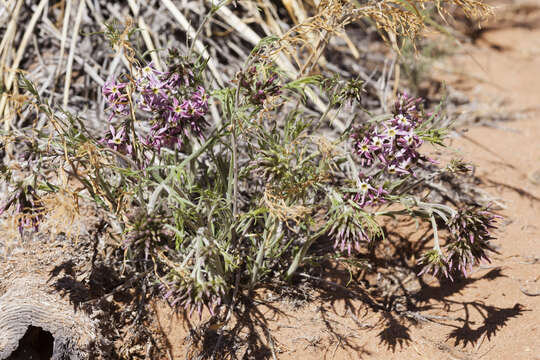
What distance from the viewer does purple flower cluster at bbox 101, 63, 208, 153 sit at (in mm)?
2023

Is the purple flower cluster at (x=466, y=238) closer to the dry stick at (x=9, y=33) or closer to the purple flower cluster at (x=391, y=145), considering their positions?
the purple flower cluster at (x=391, y=145)

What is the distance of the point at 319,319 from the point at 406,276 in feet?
2.38

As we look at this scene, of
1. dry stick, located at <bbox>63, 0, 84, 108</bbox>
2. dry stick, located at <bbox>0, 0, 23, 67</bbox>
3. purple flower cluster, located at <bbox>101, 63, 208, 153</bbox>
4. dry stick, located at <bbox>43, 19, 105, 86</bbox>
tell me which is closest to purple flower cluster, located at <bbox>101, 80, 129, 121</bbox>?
purple flower cluster, located at <bbox>101, 63, 208, 153</bbox>

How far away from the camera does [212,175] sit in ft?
9.05

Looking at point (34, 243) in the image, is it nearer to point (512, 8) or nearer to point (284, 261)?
→ point (284, 261)

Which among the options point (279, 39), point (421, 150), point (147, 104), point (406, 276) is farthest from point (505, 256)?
point (147, 104)

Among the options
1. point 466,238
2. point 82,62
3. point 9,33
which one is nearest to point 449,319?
point 466,238

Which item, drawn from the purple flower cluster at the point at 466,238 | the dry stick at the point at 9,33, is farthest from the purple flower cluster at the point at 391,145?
the dry stick at the point at 9,33

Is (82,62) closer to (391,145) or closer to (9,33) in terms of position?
(9,33)

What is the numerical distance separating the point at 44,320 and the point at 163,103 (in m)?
1.18

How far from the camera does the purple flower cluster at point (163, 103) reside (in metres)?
2.02

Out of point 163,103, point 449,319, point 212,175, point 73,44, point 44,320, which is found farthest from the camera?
point 73,44

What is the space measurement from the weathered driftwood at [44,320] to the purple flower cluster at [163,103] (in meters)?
0.88

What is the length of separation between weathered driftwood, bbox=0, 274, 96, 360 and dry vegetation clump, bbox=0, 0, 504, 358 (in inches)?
4.1
